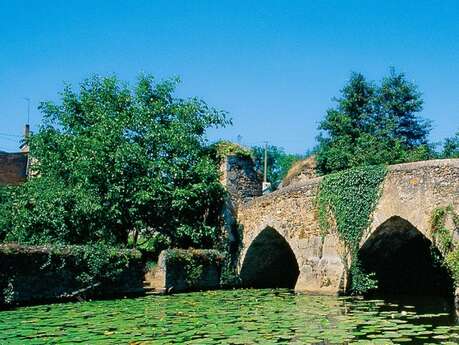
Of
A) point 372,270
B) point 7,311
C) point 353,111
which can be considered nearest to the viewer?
point 7,311

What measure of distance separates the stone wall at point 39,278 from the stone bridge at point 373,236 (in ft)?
15.6

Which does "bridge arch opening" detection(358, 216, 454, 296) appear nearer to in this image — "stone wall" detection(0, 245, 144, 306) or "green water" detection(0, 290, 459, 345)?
"green water" detection(0, 290, 459, 345)

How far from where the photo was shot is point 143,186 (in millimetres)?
17031

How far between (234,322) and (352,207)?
17.8 ft

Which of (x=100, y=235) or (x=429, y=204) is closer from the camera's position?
(x=429, y=204)

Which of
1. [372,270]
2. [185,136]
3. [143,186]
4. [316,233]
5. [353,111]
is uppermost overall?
[353,111]

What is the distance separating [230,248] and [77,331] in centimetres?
978

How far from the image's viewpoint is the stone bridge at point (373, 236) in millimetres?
11625

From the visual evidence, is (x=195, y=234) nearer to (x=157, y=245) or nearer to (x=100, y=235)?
(x=157, y=245)

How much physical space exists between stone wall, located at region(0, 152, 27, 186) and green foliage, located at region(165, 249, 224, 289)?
58.9ft

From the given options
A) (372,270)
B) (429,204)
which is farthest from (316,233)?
(429,204)

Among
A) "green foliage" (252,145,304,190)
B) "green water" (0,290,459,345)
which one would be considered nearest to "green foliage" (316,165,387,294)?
"green water" (0,290,459,345)

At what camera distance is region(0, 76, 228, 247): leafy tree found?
1630cm

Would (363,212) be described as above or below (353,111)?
below
